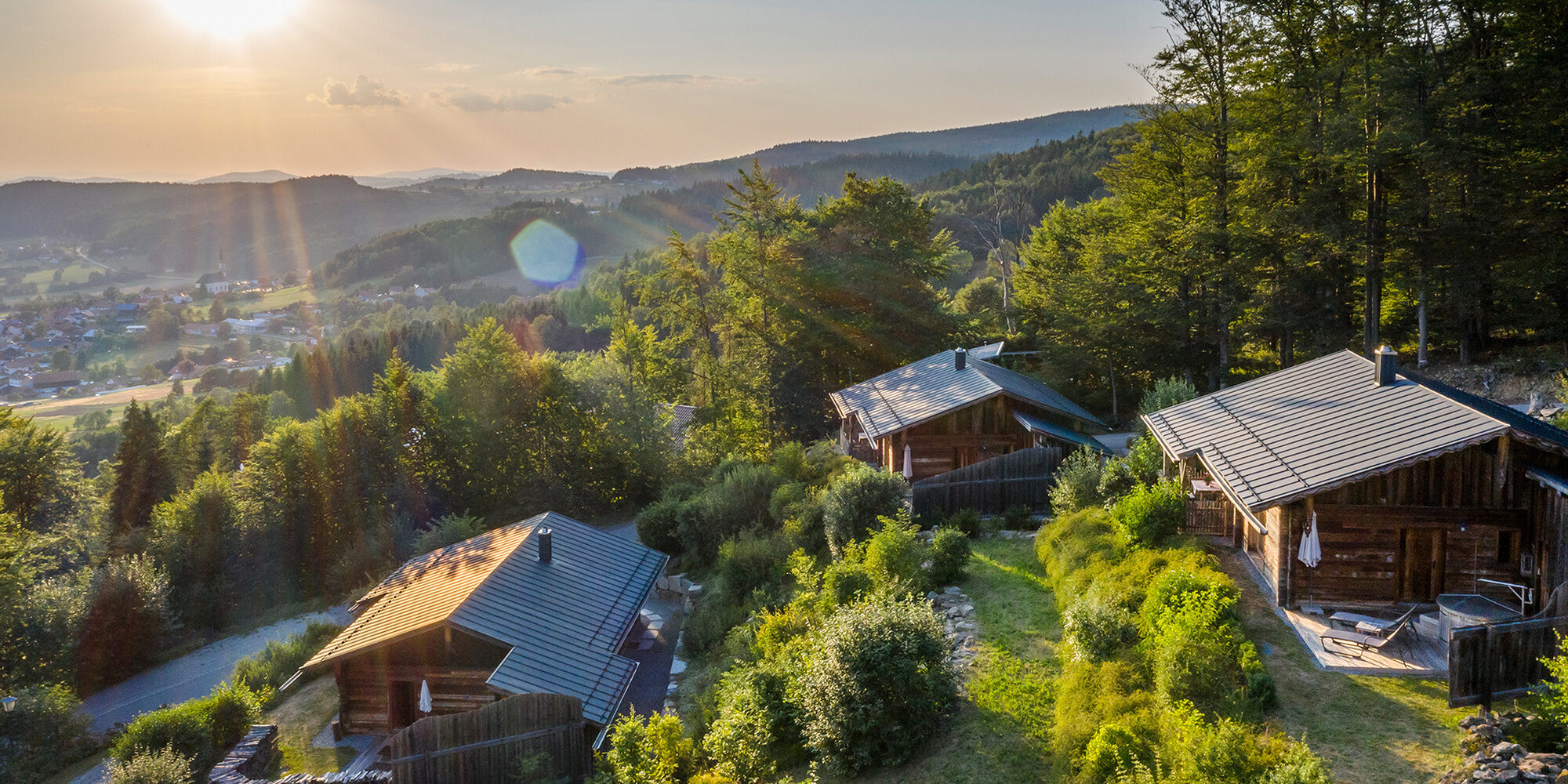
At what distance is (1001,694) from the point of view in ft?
41.5

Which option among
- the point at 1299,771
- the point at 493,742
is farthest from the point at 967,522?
the point at 1299,771

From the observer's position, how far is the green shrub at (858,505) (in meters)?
20.9

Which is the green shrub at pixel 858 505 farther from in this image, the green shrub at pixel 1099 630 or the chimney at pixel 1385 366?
the chimney at pixel 1385 366

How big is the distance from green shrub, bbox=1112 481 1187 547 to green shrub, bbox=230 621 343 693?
2008cm

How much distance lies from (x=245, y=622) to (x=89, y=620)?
541 cm

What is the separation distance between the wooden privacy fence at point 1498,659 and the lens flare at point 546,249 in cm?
16071

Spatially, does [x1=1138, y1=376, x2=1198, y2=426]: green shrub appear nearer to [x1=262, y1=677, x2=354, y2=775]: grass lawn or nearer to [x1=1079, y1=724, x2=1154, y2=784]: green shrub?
[x1=1079, y1=724, x2=1154, y2=784]: green shrub

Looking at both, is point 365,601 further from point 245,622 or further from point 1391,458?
point 1391,458

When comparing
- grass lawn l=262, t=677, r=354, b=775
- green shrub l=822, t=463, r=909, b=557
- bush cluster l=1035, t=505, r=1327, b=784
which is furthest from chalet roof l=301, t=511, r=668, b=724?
bush cluster l=1035, t=505, r=1327, b=784

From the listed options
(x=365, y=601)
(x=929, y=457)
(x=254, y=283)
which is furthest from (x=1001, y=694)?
(x=254, y=283)

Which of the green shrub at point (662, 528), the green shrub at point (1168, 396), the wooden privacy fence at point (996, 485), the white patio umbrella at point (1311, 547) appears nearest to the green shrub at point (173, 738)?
the green shrub at point (662, 528)

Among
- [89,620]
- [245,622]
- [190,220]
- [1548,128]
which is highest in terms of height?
[190,220]

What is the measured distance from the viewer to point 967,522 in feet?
70.7

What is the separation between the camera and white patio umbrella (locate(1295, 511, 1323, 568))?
13.4 metres
